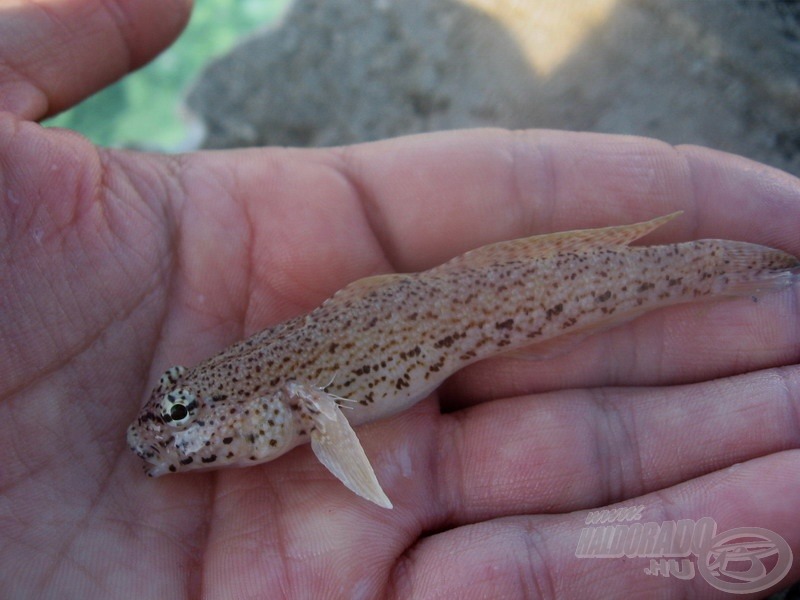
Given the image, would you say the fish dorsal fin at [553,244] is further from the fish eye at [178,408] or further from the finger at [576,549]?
the fish eye at [178,408]

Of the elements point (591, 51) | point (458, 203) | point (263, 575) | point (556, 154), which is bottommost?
point (263, 575)

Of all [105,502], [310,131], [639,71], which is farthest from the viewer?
[310,131]


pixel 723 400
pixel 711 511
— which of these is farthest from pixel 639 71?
pixel 711 511

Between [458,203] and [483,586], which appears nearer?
[483,586]

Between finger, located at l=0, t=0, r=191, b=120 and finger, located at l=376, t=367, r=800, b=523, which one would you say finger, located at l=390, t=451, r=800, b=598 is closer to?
finger, located at l=376, t=367, r=800, b=523

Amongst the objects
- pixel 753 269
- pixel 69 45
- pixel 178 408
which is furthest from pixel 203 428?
pixel 753 269

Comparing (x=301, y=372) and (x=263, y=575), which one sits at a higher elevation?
(x=301, y=372)

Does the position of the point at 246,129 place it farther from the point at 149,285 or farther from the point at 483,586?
the point at 483,586

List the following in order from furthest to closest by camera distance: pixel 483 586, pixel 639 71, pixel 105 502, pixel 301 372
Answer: pixel 639 71, pixel 301 372, pixel 105 502, pixel 483 586
